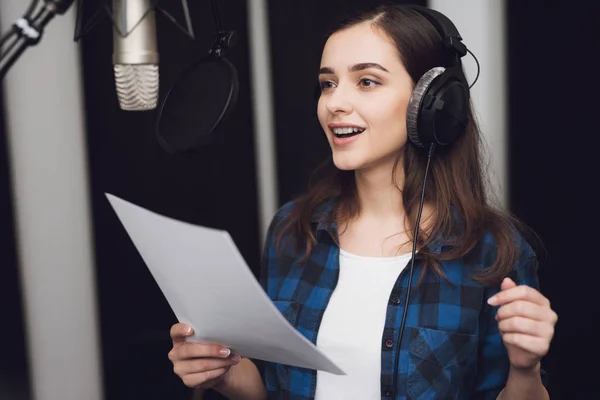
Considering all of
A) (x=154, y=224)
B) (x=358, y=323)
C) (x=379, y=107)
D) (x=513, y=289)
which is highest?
(x=379, y=107)

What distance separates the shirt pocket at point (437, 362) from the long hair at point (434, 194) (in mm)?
122

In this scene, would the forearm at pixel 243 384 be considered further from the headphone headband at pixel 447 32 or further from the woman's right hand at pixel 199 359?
the headphone headband at pixel 447 32

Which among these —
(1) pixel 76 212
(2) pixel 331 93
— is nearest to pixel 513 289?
(2) pixel 331 93

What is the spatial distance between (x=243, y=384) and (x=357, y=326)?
0.96ft

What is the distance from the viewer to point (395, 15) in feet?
4.17

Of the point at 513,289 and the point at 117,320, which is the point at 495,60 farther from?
the point at 117,320

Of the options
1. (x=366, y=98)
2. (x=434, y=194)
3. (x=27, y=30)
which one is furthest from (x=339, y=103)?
(x=27, y=30)

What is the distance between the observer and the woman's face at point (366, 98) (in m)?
1.22

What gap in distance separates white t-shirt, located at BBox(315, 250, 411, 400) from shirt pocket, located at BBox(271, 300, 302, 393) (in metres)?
0.07

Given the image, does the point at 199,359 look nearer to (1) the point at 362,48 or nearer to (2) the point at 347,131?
(2) the point at 347,131

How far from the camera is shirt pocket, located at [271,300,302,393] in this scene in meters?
1.29

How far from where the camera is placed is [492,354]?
1224mm

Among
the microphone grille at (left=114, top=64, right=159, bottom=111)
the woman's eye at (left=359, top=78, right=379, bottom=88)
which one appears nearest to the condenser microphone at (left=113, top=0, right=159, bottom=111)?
the microphone grille at (left=114, top=64, right=159, bottom=111)

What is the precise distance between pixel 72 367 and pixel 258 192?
0.77 m
